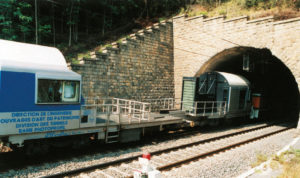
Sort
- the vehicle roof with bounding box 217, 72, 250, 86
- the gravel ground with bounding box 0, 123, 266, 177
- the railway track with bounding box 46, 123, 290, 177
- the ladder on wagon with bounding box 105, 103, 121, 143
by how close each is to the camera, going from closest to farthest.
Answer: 1. the gravel ground with bounding box 0, 123, 266, 177
2. the railway track with bounding box 46, 123, 290, 177
3. the ladder on wagon with bounding box 105, 103, 121, 143
4. the vehicle roof with bounding box 217, 72, 250, 86

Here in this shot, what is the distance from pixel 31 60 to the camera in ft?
23.7

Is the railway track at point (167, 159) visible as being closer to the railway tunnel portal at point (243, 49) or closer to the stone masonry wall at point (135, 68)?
the railway tunnel portal at point (243, 49)

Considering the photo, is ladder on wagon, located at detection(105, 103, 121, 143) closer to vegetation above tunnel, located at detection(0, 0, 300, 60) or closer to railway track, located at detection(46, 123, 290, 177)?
railway track, located at detection(46, 123, 290, 177)

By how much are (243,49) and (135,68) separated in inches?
326

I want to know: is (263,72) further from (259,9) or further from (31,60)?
(31,60)

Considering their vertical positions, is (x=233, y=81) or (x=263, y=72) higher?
(x=263, y=72)

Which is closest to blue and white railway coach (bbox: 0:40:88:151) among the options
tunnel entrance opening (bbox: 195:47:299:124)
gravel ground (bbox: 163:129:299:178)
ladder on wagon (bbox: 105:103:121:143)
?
ladder on wagon (bbox: 105:103:121:143)

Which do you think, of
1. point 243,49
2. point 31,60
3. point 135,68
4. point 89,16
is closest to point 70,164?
point 31,60

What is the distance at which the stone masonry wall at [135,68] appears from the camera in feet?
45.7

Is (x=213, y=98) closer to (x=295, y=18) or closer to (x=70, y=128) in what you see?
(x=295, y=18)

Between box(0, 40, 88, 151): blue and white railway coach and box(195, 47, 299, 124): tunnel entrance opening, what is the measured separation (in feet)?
42.3

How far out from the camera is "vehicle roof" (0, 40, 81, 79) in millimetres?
6570

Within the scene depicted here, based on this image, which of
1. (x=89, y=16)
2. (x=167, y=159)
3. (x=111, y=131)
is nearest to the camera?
(x=167, y=159)

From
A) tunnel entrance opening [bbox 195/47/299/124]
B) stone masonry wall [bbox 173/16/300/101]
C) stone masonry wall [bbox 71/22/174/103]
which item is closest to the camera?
stone masonry wall [bbox 173/16/300/101]
